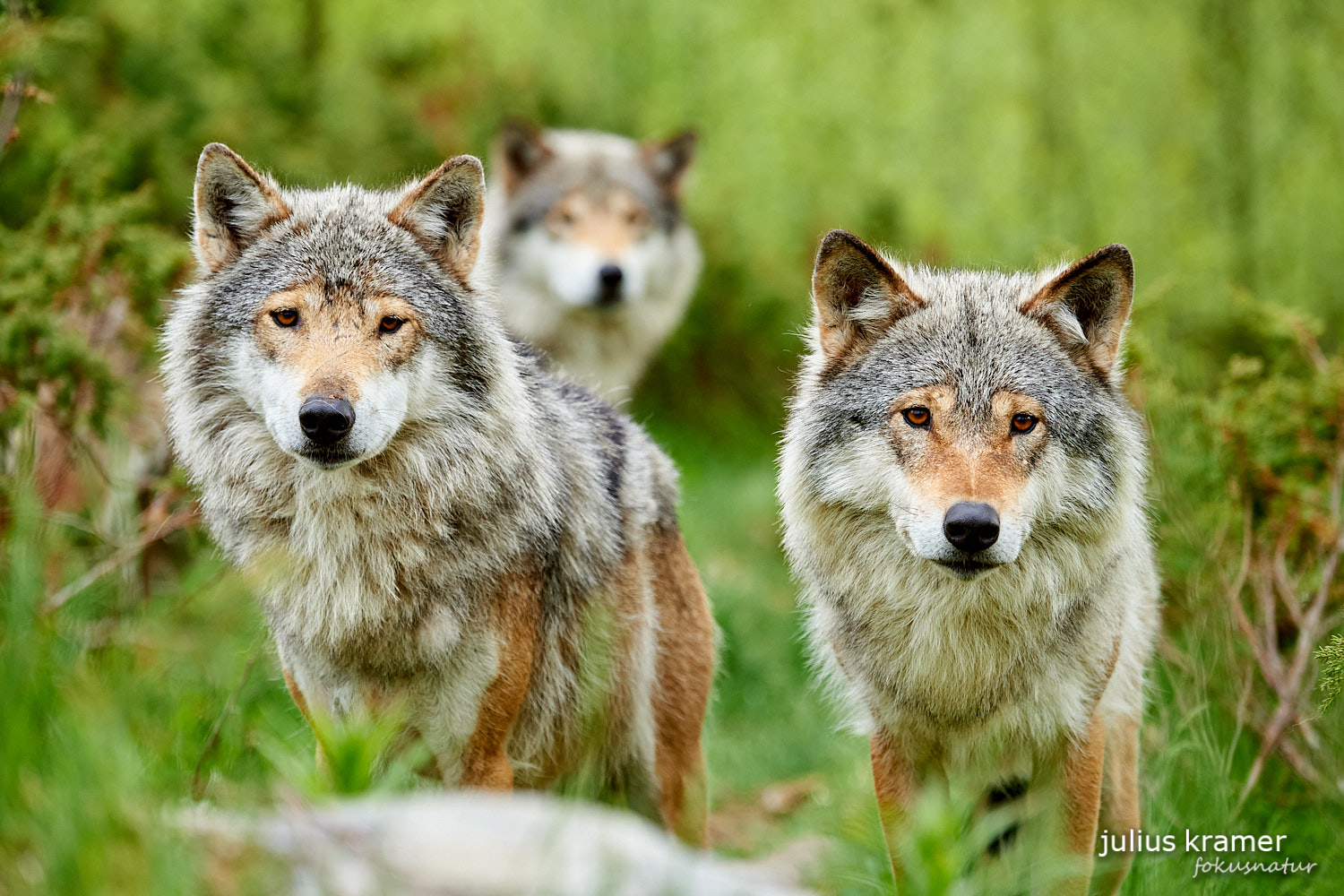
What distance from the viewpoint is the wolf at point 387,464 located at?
4105 millimetres


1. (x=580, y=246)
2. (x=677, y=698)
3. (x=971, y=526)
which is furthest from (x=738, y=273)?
(x=971, y=526)

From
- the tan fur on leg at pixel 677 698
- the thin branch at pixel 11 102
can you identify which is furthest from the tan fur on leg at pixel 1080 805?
the thin branch at pixel 11 102

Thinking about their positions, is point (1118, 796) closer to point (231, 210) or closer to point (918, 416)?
point (918, 416)

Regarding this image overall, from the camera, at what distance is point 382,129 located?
11.9 metres

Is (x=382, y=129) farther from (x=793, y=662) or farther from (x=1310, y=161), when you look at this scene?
(x=1310, y=161)

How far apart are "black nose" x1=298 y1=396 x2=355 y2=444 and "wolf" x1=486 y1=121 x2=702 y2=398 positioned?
233 inches

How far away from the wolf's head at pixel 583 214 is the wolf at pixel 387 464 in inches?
206

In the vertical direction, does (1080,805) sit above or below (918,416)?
below

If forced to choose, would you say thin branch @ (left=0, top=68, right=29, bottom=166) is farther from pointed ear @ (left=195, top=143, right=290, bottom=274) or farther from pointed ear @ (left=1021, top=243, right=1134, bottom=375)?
pointed ear @ (left=1021, top=243, right=1134, bottom=375)

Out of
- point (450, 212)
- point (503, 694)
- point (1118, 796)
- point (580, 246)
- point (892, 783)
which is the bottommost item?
point (1118, 796)

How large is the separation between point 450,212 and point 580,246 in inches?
213

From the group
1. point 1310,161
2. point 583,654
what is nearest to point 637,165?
point 1310,161

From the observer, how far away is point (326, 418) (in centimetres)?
380

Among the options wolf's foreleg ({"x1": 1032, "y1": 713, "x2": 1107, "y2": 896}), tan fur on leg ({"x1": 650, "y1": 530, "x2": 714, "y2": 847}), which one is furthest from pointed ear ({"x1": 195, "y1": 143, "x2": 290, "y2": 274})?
wolf's foreleg ({"x1": 1032, "y1": 713, "x2": 1107, "y2": 896})
